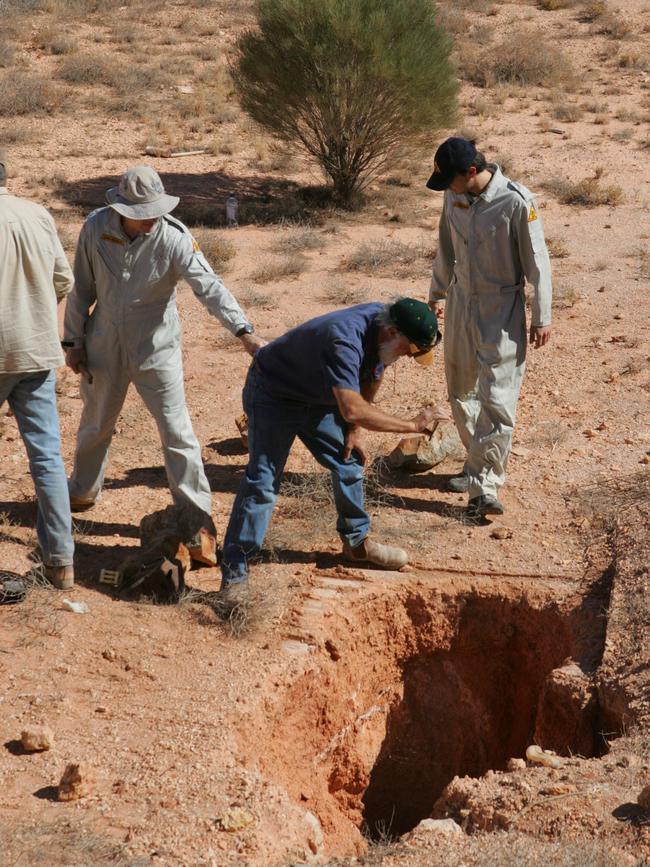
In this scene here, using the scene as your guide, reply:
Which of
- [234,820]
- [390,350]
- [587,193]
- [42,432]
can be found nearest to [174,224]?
[42,432]

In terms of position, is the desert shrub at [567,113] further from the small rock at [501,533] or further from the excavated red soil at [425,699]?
the excavated red soil at [425,699]

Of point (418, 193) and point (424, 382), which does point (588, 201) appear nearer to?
point (418, 193)

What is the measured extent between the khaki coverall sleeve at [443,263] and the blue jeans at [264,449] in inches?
62.4

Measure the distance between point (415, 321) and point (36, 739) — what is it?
2.14 metres

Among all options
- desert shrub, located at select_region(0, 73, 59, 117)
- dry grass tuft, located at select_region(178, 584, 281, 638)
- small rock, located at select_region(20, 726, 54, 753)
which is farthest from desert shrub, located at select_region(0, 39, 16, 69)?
small rock, located at select_region(20, 726, 54, 753)

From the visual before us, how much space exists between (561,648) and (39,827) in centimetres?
270

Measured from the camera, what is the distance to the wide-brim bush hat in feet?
15.8

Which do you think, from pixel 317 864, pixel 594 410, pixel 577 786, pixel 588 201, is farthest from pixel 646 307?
pixel 317 864

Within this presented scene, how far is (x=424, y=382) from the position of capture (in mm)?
7934

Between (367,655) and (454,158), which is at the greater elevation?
(454,158)

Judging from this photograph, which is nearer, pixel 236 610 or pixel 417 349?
pixel 417 349

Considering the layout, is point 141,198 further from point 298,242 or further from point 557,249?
point 557,249

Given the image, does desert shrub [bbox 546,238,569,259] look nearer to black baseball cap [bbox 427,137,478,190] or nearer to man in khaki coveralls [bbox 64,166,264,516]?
black baseball cap [bbox 427,137,478,190]

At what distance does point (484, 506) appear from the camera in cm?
595
